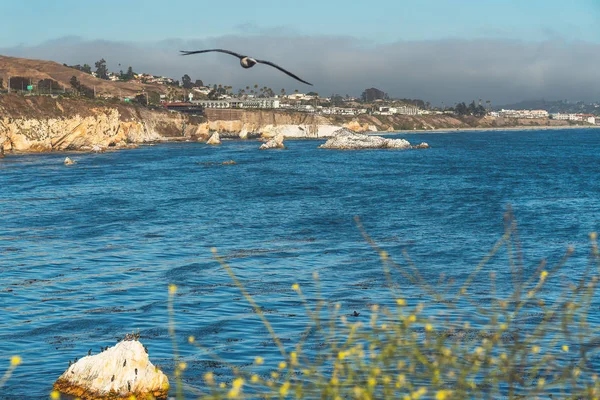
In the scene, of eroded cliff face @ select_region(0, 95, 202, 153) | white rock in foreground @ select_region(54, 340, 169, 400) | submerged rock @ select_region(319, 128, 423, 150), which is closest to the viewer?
white rock in foreground @ select_region(54, 340, 169, 400)

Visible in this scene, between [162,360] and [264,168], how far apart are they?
88.9 metres

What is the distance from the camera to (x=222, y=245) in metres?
43.2

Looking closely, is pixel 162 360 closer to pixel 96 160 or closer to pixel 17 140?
pixel 96 160

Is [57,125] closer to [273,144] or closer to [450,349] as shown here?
[273,144]

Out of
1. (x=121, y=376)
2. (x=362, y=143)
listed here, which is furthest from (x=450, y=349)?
(x=362, y=143)

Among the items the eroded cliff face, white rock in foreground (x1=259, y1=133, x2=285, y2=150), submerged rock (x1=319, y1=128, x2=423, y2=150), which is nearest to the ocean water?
the eroded cliff face

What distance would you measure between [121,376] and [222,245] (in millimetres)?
25530

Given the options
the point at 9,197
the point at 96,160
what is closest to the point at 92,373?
the point at 9,197

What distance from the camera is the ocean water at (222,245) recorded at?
25.0 m

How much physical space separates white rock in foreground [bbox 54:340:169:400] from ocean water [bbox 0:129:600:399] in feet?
5.77

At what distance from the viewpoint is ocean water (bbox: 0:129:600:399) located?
24969mm

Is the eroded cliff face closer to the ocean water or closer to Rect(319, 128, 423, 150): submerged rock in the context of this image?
the ocean water

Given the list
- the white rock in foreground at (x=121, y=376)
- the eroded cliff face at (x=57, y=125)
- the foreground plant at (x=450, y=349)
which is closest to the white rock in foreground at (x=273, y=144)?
the eroded cliff face at (x=57, y=125)

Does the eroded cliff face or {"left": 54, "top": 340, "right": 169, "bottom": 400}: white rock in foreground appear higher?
the eroded cliff face
